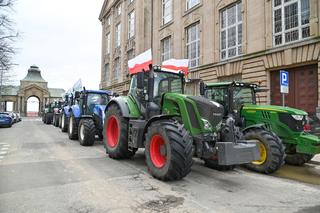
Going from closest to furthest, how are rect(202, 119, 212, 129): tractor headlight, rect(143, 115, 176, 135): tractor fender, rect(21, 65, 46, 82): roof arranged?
rect(202, 119, 212, 129): tractor headlight
rect(143, 115, 176, 135): tractor fender
rect(21, 65, 46, 82): roof

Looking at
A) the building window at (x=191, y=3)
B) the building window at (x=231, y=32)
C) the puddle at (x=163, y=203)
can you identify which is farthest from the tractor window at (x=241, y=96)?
the building window at (x=191, y=3)

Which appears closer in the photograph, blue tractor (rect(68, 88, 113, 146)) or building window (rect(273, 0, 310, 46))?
blue tractor (rect(68, 88, 113, 146))

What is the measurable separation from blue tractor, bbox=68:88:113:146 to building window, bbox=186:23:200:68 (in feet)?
34.3

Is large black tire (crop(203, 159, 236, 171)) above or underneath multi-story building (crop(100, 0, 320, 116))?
underneath

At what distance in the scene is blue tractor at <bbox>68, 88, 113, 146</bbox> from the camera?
11.8 meters

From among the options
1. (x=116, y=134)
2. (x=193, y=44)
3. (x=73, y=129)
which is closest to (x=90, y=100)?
(x=73, y=129)

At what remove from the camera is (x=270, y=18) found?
16.3 metres

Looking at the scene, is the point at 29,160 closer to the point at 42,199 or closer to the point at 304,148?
the point at 42,199

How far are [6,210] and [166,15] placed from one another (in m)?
25.8

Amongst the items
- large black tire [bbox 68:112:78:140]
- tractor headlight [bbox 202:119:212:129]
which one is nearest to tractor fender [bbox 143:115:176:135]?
tractor headlight [bbox 202:119:212:129]

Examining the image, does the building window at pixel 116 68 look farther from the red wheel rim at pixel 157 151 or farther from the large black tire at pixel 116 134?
the red wheel rim at pixel 157 151

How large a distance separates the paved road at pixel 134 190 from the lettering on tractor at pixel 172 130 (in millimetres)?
472

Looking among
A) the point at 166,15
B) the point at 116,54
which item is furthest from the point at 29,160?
the point at 116,54

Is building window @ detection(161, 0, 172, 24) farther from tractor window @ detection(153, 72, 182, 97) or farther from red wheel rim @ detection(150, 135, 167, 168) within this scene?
red wheel rim @ detection(150, 135, 167, 168)
